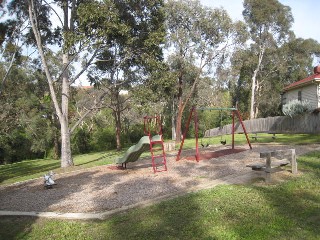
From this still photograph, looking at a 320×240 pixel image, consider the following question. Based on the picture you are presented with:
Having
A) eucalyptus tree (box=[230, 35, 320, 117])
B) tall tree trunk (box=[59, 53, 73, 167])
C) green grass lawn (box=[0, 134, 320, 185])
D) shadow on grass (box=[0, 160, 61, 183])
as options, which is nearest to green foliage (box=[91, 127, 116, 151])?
eucalyptus tree (box=[230, 35, 320, 117])

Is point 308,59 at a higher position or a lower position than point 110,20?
higher

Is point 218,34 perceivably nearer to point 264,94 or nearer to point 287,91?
point 287,91

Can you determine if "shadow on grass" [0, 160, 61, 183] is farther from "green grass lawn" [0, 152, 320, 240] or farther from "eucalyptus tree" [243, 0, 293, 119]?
"eucalyptus tree" [243, 0, 293, 119]

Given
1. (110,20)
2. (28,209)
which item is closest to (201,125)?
(110,20)

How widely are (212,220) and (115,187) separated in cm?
424

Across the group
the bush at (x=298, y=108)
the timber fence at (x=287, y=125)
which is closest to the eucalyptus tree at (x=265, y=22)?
the timber fence at (x=287, y=125)

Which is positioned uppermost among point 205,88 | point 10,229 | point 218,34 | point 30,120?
point 218,34

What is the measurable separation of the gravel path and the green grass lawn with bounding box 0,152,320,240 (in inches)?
35.8

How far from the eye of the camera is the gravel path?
7670mm

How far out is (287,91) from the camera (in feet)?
106

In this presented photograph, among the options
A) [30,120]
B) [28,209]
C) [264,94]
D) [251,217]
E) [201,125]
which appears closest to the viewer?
[251,217]

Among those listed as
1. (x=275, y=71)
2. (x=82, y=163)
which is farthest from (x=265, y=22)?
(x=82, y=163)

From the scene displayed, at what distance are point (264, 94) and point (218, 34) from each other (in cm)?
1889

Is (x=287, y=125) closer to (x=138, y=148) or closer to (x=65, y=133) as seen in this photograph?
(x=65, y=133)
